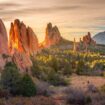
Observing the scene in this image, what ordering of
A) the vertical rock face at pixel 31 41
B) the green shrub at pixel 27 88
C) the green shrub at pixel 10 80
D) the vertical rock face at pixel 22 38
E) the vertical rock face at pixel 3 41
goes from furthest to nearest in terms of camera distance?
the vertical rock face at pixel 31 41
the vertical rock face at pixel 22 38
the vertical rock face at pixel 3 41
the green shrub at pixel 10 80
the green shrub at pixel 27 88

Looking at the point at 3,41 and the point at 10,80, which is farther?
the point at 3,41

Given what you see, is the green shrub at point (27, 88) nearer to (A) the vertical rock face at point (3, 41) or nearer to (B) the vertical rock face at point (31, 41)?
(A) the vertical rock face at point (3, 41)

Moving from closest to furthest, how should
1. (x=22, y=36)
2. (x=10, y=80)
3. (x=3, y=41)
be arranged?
(x=10, y=80) → (x=3, y=41) → (x=22, y=36)

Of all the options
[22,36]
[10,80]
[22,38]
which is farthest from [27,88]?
[22,36]

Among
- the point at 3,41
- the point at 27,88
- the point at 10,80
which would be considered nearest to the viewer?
the point at 27,88

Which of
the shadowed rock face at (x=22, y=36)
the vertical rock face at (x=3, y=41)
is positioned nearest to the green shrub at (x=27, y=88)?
the vertical rock face at (x=3, y=41)

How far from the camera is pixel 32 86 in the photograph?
34.9 metres

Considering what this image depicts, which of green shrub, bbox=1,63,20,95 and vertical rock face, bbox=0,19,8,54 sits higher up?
vertical rock face, bbox=0,19,8,54

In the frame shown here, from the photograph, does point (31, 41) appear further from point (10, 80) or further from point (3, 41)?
point (10, 80)

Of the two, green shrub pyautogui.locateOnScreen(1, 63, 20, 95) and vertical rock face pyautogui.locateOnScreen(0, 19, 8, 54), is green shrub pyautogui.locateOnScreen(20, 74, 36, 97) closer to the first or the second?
green shrub pyautogui.locateOnScreen(1, 63, 20, 95)

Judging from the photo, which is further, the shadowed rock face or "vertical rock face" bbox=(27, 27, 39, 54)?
"vertical rock face" bbox=(27, 27, 39, 54)

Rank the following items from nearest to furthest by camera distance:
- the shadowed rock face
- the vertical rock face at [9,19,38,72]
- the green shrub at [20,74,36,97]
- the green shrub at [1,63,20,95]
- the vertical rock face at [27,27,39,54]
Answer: the green shrub at [20,74,36,97], the green shrub at [1,63,20,95], the vertical rock face at [9,19,38,72], the shadowed rock face, the vertical rock face at [27,27,39,54]

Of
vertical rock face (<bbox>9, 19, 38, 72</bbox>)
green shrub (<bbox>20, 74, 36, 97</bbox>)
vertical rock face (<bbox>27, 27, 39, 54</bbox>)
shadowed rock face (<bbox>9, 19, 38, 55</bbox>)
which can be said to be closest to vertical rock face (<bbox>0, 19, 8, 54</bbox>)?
vertical rock face (<bbox>9, 19, 38, 72</bbox>)

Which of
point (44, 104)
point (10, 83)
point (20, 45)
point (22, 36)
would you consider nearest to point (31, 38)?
point (22, 36)
